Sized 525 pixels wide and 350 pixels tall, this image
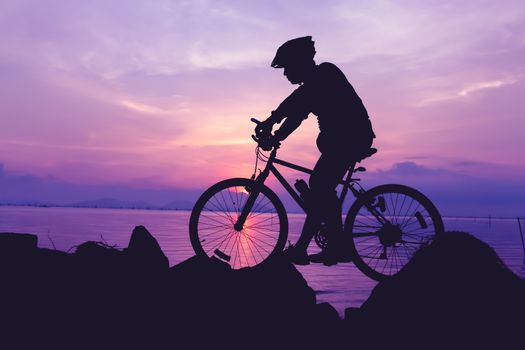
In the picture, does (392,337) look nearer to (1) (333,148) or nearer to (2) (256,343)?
(2) (256,343)

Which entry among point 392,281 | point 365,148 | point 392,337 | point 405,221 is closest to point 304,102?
point 365,148

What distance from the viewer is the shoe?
255 inches

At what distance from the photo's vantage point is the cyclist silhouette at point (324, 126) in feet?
21.1

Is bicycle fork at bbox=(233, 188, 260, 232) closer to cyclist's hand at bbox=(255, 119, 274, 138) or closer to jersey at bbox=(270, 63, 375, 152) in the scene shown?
cyclist's hand at bbox=(255, 119, 274, 138)

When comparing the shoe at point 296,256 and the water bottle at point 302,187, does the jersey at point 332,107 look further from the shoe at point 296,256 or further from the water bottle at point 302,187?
the shoe at point 296,256

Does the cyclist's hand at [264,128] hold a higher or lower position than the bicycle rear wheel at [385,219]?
higher

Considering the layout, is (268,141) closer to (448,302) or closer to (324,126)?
(324,126)

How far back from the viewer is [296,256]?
6.51 meters

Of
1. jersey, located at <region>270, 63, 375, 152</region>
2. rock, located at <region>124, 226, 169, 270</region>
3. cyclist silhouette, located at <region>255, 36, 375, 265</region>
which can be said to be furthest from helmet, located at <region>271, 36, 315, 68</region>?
rock, located at <region>124, 226, 169, 270</region>

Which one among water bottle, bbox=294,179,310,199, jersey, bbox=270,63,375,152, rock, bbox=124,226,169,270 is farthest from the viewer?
water bottle, bbox=294,179,310,199

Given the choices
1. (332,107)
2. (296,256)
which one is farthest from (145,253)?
(332,107)

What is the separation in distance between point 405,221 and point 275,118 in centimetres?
254

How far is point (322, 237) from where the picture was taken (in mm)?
6734

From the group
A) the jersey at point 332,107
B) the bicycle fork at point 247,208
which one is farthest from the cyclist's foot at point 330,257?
the jersey at point 332,107
